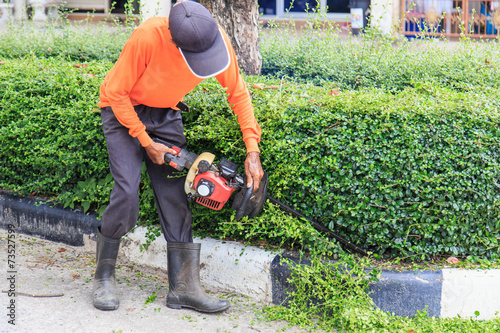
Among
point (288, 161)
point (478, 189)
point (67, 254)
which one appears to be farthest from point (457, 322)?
point (67, 254)

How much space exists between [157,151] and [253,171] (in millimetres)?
622

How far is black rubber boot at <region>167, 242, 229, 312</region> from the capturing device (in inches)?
125

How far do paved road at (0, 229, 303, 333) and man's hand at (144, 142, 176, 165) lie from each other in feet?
3.15

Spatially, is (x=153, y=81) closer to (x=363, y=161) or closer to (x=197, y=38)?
(x=197, y=38)

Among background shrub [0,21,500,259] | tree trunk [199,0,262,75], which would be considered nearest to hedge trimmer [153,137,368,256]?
background shrub [0,21,500,259]

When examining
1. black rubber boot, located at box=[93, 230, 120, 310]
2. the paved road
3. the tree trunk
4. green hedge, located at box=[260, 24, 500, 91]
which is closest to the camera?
the paved road

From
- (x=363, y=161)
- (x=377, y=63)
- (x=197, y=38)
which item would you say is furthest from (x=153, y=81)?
(x=377, y=63)

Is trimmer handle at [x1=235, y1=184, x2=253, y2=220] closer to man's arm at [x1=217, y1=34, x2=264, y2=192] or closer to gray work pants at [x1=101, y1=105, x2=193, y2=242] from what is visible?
man's arm at [x1=217, y1=34, x2=264, y2=192]

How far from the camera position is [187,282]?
325cm

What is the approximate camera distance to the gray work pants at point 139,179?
3141 mm

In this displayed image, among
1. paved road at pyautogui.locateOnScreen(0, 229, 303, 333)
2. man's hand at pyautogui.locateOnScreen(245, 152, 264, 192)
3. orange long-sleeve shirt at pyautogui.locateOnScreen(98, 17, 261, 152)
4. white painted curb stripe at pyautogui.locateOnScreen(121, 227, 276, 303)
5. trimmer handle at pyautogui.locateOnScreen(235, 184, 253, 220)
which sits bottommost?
paved road at pyautogui.locateOnScreen(0, 229, 303, 333)

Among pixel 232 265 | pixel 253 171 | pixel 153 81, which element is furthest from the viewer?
pixel 232 265

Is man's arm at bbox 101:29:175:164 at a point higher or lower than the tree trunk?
lower

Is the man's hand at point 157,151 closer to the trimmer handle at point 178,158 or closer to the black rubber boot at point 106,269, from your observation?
the trimmer handle at point 178,158
